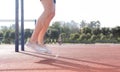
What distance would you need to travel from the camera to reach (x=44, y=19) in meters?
5.28

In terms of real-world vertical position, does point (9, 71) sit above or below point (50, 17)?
below

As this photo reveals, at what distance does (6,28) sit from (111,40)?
4.97 metres

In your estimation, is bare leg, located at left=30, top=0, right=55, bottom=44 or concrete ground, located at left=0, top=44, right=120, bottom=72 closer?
concrete ground, located at left=0, top=44, right=120, bottom=72

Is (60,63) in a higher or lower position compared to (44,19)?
lower

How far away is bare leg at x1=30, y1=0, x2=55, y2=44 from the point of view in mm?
5204

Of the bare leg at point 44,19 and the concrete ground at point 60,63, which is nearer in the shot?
the concrete ground at point 60,63

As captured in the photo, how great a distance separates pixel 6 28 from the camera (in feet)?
42.2

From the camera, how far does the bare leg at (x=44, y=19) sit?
205 inches

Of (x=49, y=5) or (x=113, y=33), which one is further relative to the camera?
(x=113, y=33)

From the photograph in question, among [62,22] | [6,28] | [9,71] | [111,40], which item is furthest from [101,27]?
[9,71]

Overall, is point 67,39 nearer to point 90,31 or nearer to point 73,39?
point 73,39

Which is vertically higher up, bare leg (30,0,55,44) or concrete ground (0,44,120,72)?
bare leg (30,0,55,44)

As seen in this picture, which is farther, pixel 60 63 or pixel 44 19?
pixel 44 19

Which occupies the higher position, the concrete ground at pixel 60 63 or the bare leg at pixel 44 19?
the bare leg at pixel 44 19
